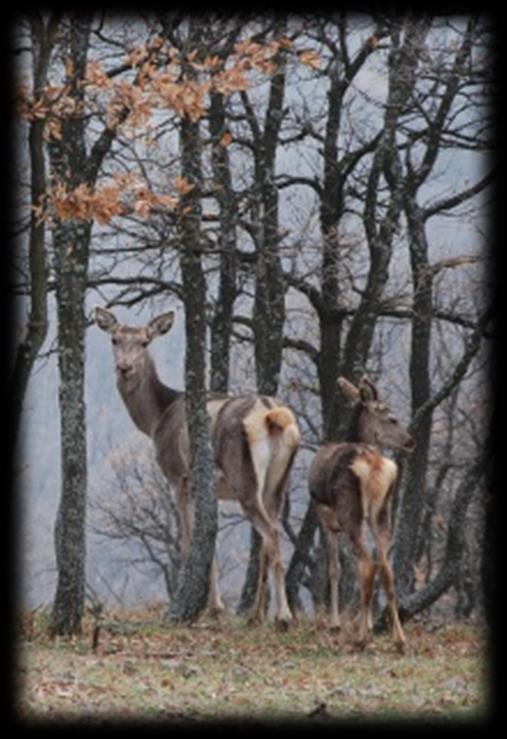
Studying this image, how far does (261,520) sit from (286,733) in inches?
292

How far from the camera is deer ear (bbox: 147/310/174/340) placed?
22328 millimetres

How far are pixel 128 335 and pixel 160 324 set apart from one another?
436mm

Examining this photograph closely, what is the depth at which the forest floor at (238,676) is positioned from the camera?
12.7 metres

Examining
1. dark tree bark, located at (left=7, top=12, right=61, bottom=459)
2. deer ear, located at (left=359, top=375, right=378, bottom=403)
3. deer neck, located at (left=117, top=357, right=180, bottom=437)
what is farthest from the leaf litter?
deer neck, located at (left=117, top=357, right=180, bottom=437)

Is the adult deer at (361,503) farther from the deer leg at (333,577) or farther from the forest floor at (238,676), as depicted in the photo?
the forest floor at (238,676)

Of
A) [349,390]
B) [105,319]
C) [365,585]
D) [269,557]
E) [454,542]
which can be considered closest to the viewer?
[365,585]

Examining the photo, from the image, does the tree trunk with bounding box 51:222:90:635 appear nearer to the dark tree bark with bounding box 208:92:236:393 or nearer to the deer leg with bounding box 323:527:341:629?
the deer leg with bounding box 323:527:341:629

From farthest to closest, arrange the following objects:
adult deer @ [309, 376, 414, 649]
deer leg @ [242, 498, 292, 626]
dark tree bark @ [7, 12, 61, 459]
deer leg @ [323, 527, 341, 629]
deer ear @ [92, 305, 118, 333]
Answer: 1. deer ear @ [92, 305, 118, 333]
2. deer leg @ [323, 527, 341, 629]
3. deer leg @ [242, 498, 292, 626]
4. adult deer @ [309, 376, 414, 649]
5. dark tree bark @ [7, 12, 61, 459]

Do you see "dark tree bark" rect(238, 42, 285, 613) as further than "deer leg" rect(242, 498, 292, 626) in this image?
Yes

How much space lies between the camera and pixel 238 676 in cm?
1456

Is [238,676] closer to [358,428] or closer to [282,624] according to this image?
[282,624]

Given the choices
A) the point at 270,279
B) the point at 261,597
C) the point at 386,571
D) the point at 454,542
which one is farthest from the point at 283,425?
the point at 270,279

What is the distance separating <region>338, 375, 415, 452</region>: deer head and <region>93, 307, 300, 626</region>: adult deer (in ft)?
3.50

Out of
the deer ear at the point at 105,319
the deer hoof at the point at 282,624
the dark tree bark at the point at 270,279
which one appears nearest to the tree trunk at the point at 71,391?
the deer hoof at the point at 282,624
